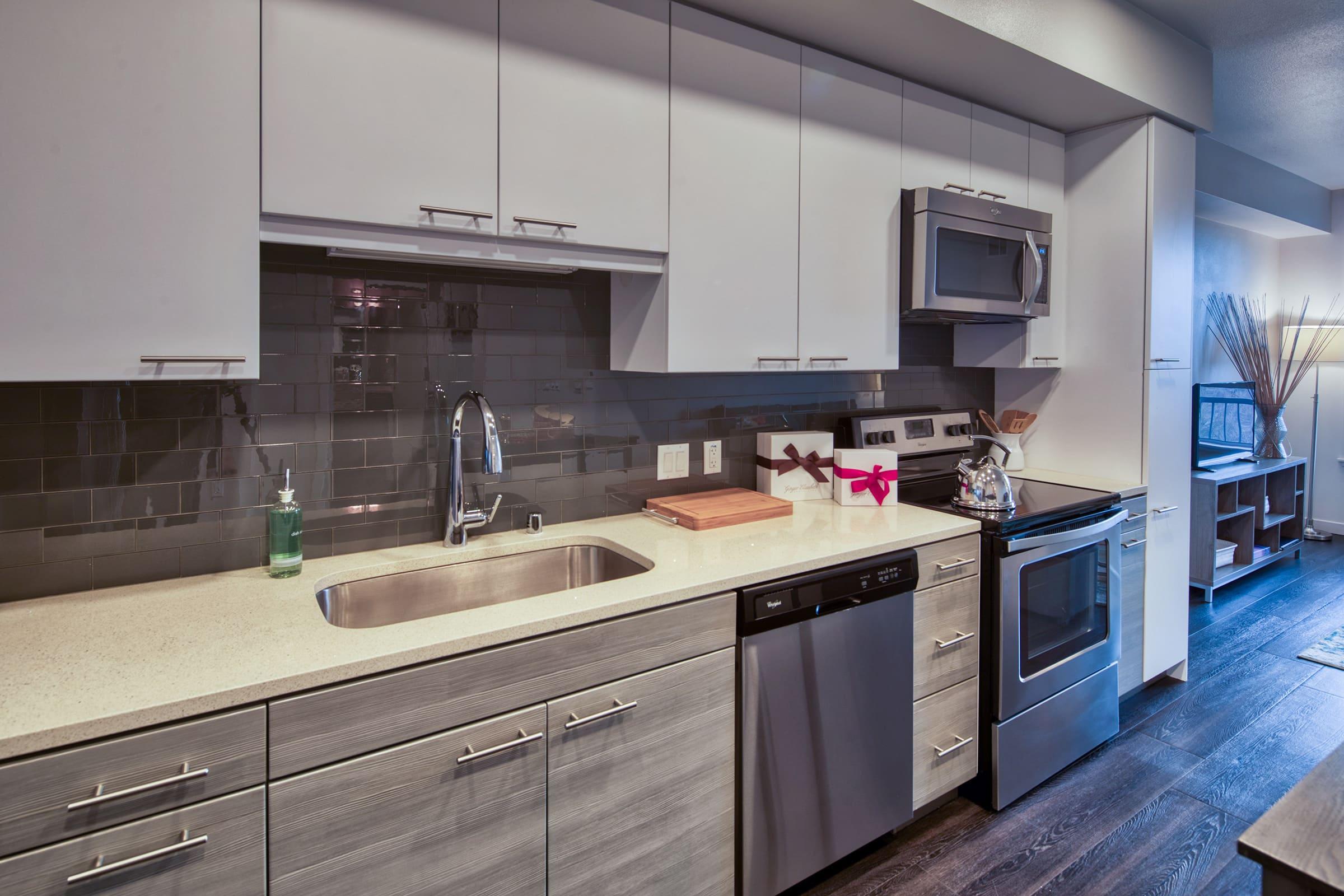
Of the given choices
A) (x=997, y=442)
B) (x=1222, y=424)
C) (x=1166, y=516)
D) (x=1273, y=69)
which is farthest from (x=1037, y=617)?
(x=1222, y=424)

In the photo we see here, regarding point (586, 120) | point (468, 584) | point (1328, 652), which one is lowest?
point (1328, 652)

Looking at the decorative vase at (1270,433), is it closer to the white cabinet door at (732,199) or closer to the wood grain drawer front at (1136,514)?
the wood grain drawer front at (1136,514)

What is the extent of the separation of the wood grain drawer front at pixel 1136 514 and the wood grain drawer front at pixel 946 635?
95cm

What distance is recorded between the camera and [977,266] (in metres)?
2.49

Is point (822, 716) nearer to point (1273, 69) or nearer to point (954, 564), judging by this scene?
point (954, 564)

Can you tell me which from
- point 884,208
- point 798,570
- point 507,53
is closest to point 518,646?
point 798,570

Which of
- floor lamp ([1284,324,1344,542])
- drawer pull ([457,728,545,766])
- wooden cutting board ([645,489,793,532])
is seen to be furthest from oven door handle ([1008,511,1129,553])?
floor lamp ([1284,324,1344,542])

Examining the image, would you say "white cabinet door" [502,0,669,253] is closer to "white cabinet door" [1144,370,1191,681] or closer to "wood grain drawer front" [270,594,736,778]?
"wood grain drawer front" [270,594,736,778]

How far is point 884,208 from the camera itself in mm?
2314

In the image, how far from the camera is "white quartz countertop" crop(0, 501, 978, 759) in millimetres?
1013

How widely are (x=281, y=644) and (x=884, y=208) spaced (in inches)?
82.6

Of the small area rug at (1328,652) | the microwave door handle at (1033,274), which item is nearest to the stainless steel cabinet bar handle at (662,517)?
the microwave door handle at (1033,274)

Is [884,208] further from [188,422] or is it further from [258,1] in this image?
[188,422]

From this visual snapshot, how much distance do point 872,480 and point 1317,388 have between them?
534 centimetres
